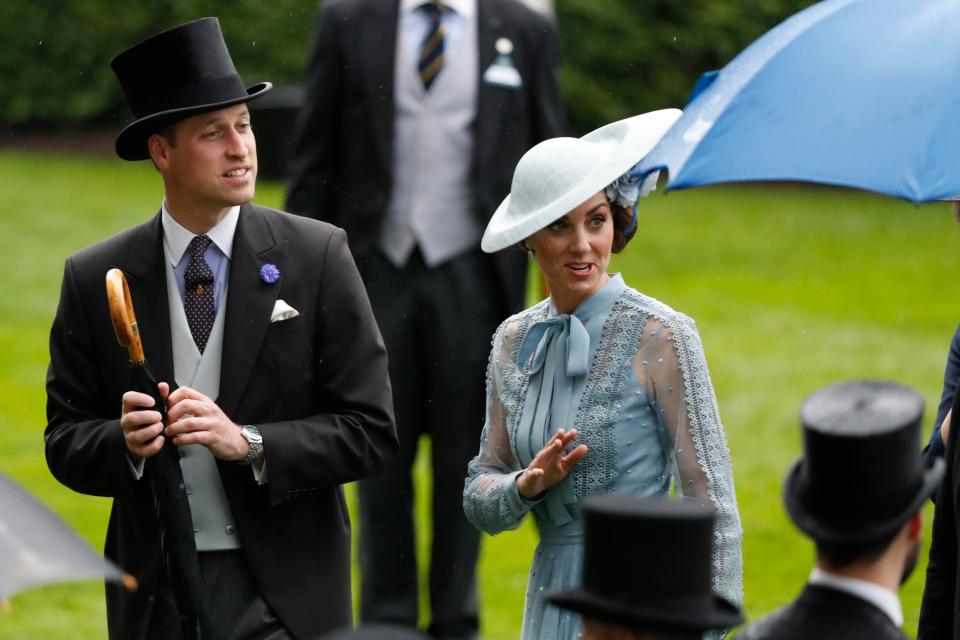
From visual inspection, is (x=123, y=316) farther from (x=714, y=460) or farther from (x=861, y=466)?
(x=861, y=466)

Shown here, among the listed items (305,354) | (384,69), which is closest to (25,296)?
(384,69)

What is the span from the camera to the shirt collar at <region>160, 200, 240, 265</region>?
16.7ft

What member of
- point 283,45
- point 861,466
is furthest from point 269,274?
point 283,45

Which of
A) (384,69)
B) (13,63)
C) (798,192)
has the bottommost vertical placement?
(798,192)

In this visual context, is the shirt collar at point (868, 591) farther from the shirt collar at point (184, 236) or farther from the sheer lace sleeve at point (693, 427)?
the shirt collar at point (184, 236)

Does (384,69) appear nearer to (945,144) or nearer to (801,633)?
(945,144)

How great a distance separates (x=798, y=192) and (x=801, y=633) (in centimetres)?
2101

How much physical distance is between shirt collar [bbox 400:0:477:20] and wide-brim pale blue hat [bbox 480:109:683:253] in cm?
230

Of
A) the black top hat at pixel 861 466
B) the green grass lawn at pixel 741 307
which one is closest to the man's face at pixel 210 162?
the black top hat at pixel 861 466

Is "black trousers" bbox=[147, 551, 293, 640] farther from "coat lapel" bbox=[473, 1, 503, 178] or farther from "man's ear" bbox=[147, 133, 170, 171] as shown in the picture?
"coat lapel" bbox=[473, 1, 503, 178]

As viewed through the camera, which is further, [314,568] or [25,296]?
[25,296]

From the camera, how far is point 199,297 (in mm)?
5066

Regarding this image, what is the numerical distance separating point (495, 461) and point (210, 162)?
108 centimetres

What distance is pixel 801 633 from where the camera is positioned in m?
3.53
